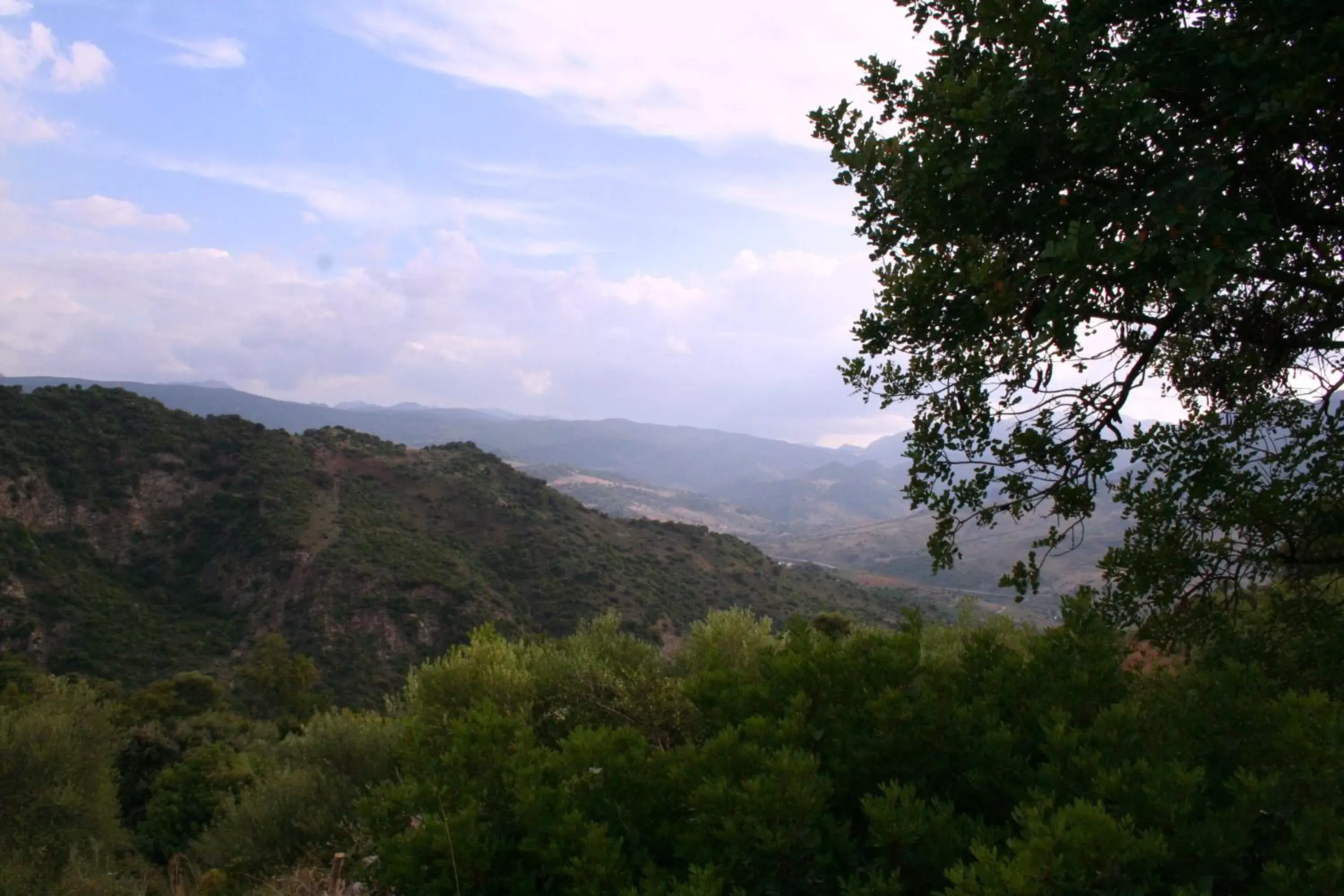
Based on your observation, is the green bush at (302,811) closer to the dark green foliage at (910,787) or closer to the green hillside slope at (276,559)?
the dark green foliage at (910,787)

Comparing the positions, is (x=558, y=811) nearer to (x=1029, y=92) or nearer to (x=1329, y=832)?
(x=1329, y=832)

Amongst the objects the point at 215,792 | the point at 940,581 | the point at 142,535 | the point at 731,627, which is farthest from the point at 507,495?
the point at 940,581

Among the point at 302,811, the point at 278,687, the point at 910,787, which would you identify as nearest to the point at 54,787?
the point at 302,811

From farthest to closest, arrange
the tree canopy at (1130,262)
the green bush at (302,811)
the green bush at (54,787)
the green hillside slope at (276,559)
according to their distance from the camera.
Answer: the green hillside slope at (276,559) < the green bush at (54,787) < the green bush at (302,811) < the tree canopy at (1130,262)

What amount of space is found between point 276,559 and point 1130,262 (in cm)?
4754

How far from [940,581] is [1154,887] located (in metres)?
127

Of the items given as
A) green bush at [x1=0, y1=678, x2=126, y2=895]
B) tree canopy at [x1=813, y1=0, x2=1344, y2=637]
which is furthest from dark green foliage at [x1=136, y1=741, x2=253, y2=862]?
tree canopy at [x1=813, y1=0, x2=1344, y2=637]

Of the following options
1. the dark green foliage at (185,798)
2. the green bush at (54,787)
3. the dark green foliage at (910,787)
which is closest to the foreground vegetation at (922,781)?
the dark green foliage at (910,787)

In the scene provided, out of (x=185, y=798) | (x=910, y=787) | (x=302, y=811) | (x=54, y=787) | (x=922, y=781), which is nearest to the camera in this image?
(x=910, y=787)

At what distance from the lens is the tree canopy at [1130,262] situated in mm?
4492

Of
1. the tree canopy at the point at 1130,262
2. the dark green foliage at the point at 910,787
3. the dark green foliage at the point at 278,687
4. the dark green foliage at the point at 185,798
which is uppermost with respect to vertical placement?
the tree canopy at the point at 1130,262

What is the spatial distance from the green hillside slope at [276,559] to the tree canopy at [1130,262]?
37.4 metres

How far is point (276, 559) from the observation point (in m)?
44.6

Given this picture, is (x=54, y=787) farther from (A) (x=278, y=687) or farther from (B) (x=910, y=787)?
(A) (x=278, y=687)
